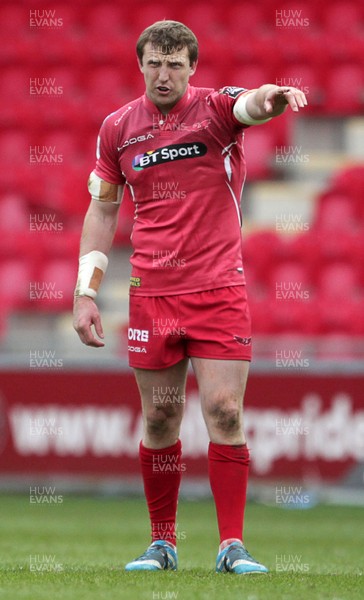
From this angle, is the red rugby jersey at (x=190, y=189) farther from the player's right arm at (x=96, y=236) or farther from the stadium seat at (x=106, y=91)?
the stadium seat at (x=106, y=91)

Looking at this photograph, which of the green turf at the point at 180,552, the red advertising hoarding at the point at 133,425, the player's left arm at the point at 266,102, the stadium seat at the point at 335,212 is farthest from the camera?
the stadium seat at the point at 335,212

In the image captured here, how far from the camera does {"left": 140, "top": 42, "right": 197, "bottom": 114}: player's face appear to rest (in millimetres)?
4621

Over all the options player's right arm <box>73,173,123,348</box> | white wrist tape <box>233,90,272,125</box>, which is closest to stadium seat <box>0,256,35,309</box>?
player's right arm <box>73,173,123,348</box>

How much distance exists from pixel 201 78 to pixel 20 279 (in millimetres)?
3134

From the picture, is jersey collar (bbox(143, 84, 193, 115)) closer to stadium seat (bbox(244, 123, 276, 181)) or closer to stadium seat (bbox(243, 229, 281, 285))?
stadium seat (bbox(243, 229, 281, 285))

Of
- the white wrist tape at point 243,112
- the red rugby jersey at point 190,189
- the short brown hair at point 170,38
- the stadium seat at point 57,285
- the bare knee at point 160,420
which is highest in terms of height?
the short brown hair at point 170,38

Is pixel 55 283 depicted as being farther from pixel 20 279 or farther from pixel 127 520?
pixel 127 520

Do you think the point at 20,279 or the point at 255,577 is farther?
the point at 20,279

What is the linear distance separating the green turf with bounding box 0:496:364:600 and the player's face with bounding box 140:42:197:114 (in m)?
1.81

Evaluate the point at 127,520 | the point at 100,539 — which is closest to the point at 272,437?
the point at 127,520

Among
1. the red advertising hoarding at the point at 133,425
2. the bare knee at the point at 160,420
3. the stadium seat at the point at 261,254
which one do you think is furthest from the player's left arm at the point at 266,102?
the stadium seat at the point at 261,254

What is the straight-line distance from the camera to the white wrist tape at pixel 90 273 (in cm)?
501

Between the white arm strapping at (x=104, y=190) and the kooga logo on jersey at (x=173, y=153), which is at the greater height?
the kooga logo on jersey at (x=173, y=153)

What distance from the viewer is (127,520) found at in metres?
7.85
